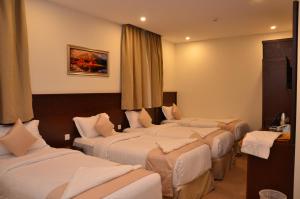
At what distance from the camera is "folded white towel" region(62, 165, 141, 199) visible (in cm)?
175

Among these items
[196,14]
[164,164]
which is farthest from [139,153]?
[196,14]

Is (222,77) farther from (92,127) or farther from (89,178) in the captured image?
(89,178)

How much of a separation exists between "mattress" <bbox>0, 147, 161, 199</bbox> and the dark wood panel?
1.05m

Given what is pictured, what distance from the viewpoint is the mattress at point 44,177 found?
1.89 meters

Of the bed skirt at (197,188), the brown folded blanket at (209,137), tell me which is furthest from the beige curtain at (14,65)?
the brown folded blanket at (209,137)

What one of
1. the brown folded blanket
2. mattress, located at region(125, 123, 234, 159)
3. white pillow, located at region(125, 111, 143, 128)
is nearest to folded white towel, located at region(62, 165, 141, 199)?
the brown folded blanket

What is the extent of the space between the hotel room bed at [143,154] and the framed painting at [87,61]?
1137mm

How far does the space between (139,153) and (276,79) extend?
2923 millimetres

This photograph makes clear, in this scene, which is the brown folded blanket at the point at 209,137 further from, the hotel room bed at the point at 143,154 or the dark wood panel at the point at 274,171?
the dark wood panel at the point at 274,171

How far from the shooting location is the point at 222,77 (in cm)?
580

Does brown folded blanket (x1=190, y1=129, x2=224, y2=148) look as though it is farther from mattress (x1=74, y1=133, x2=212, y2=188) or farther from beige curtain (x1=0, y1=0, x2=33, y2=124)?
beige curtain (x1=0, y1=0, x2=33, y2=124)

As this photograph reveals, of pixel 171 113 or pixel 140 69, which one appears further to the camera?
pixel 171 113

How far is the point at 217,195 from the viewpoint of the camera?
126 inches

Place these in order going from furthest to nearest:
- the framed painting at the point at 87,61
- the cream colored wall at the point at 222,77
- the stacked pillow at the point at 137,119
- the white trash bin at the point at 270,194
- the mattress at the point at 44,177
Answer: the cream colored wall at the point at 222,77 → the stacked pillow at the point at 137,119 → the framed painting at the point at 87,61 → the white trash bin at the point at 270,194 → the mattress at the point at 44,177
